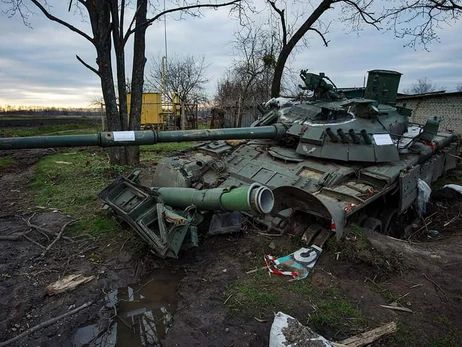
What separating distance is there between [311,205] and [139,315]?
2641mm

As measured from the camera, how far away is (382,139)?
243 inches

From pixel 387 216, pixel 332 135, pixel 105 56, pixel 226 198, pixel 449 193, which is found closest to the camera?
pixel 226 198

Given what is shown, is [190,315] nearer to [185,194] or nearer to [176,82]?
[185,194]

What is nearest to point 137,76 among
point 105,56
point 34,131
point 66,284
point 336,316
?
point 105,56

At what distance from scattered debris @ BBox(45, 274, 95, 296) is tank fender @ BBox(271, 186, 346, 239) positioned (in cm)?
282

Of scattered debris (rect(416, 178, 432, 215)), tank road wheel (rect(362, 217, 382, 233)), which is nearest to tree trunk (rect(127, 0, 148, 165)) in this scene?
tank road wheel (rect(362, 217, 382, 233))

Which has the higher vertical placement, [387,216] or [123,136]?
[123,136]

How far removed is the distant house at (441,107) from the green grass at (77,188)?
12.2 m

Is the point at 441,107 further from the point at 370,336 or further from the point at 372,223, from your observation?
the point at 370,336

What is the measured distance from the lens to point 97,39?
9.58 metres

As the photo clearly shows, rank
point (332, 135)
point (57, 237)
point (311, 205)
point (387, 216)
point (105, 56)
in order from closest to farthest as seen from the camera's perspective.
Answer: point (311, 205)
point (57, 237)
point (332, 135)
point (387, 216)
point (105, 56)

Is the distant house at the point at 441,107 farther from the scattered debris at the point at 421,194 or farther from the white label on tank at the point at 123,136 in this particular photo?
the white label on tank at the point at 123,136

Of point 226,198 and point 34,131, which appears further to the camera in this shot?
point 34,131

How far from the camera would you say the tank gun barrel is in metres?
4.86
